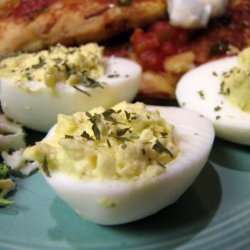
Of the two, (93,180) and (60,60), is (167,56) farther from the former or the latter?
(93,180)

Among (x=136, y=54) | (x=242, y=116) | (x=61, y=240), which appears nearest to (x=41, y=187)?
(x=61, y=240)

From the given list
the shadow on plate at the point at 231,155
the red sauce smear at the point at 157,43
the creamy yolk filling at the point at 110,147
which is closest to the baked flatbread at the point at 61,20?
the red sauce smear at the point at 157,43

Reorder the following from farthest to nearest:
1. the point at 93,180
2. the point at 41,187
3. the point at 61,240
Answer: the point at 41,187 < the point at 61,240 < the point at 93,180

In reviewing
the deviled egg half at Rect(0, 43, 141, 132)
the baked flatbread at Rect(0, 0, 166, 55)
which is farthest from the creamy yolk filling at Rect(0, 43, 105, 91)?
the baked flatbread at Rect(0, 0, 166, 55)

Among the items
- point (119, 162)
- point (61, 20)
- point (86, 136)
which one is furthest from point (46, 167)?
point (61, 20)

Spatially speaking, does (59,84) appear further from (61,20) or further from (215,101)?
(215,101)

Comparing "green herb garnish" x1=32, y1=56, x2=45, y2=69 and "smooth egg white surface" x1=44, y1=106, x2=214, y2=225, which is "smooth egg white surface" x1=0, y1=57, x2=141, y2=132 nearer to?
"green herb garnish" x1=32, y1=56, x2=45, y2=69
